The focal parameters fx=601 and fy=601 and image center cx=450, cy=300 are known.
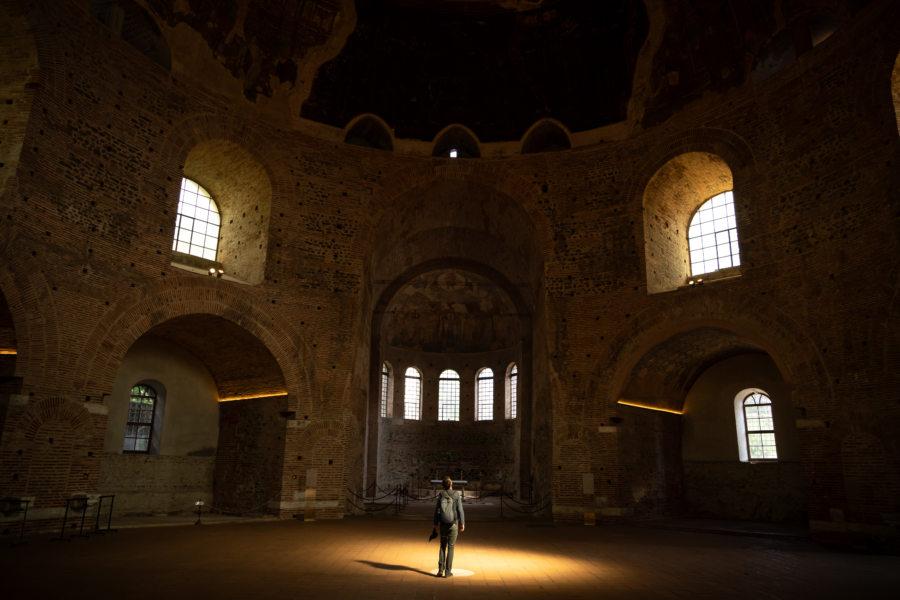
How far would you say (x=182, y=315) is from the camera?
14.2 metres

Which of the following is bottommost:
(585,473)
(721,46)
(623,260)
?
(585,473)

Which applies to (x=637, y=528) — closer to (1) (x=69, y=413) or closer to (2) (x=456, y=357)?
(1) (x=69, y=413)

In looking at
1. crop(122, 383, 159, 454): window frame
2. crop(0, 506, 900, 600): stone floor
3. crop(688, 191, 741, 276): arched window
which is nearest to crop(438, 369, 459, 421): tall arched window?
crop(122, 383, 159, 454): window frame

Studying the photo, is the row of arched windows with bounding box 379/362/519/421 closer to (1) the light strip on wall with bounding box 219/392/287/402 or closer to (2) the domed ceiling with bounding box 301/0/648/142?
(1) the light strip on wall with bounding box 219/392/287/402

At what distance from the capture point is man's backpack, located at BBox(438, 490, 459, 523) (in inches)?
336

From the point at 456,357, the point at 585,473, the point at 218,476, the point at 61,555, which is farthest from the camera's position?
the point at 456,357

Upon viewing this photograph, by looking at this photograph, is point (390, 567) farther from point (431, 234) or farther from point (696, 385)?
point (431, 234)

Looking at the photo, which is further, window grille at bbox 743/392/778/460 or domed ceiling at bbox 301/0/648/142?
domed ceiling at bbox 301/0/648/142

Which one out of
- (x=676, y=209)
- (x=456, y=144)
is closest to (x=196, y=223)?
(x=456, y=144)

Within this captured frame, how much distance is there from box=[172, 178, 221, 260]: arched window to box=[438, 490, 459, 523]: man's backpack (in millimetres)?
11272

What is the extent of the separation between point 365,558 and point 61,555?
15.1 feet

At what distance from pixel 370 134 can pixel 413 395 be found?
1396 centimetres

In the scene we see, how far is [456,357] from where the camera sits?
29.5m

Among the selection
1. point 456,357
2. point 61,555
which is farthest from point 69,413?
point 456,357
